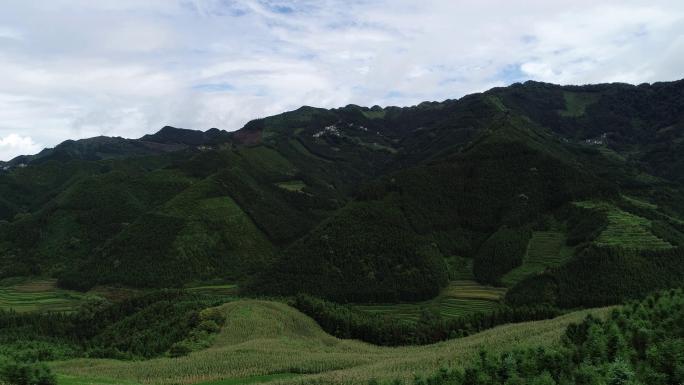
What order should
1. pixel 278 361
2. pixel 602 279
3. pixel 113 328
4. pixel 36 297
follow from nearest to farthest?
1. pixel 278 361
2. pixel 113 328
3. pixel 602 279
4. pixel 36 297

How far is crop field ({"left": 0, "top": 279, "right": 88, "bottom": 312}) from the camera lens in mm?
148125

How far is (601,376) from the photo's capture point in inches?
1624

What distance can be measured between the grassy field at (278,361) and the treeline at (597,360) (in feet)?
21.1

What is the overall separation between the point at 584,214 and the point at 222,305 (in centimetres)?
12024

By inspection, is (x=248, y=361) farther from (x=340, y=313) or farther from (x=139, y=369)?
(x=340, y=313)

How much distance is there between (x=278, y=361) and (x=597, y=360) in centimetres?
4367

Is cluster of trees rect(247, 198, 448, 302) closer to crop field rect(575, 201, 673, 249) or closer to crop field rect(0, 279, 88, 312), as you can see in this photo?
crop field rect(575, 201, 673, 249)

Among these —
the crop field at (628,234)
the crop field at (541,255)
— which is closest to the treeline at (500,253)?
the crop field at (541,255)

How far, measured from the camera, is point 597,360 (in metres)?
47.6

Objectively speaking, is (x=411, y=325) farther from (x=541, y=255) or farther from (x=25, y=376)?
(x=25, y=376)

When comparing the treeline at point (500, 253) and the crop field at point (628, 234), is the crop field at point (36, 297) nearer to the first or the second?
the treeline at point (500, 253)

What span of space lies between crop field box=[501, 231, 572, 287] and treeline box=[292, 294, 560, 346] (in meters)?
37.0

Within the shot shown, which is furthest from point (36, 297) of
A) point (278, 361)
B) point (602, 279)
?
point (602, 279)

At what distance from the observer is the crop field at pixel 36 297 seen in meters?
Result: 148
